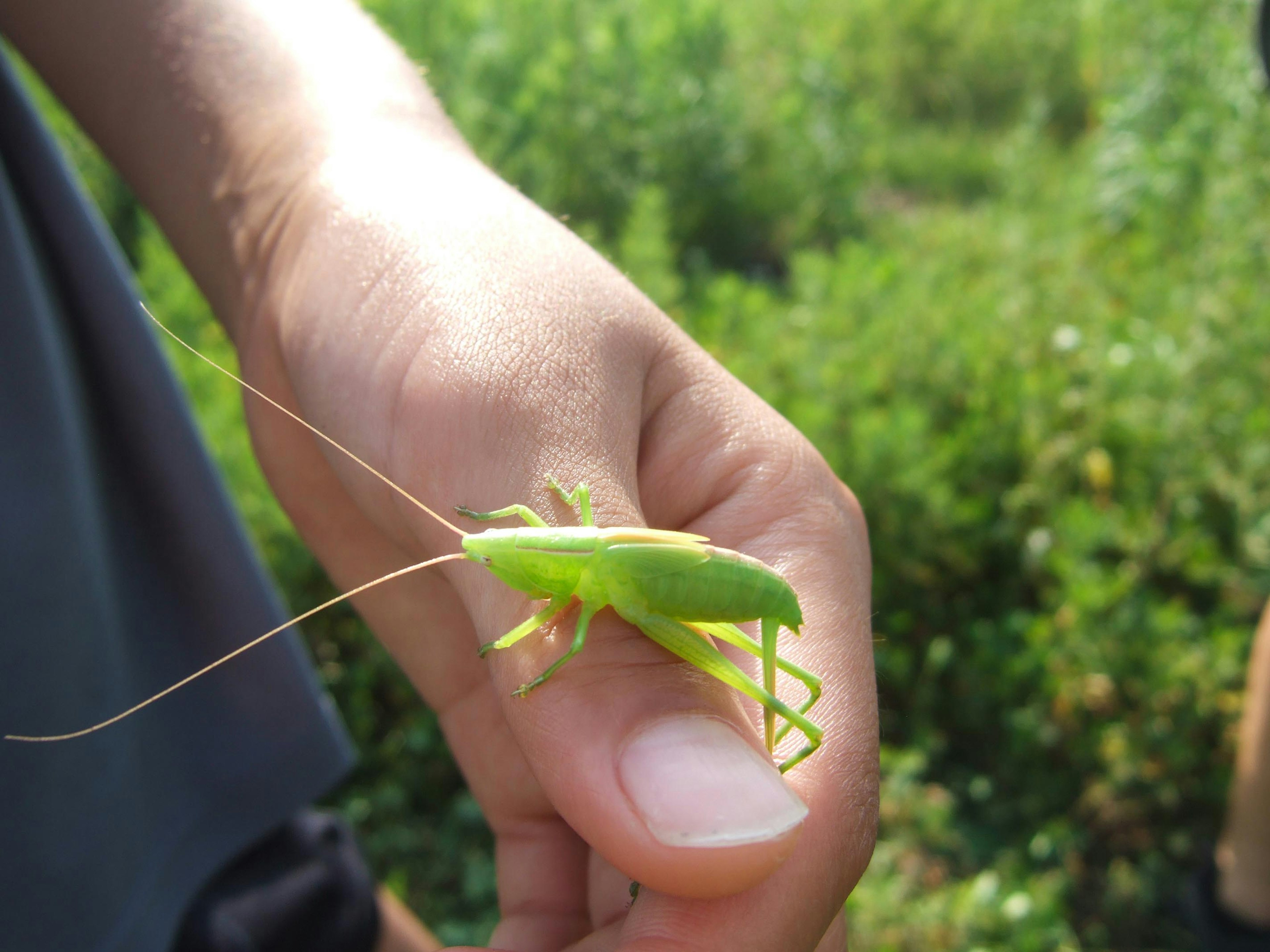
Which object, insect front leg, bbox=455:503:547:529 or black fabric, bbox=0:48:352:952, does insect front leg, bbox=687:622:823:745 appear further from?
black fabric, bbox=0:48:352:952

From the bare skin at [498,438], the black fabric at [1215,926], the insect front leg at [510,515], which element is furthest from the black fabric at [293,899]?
the black fabric at [1215,926]

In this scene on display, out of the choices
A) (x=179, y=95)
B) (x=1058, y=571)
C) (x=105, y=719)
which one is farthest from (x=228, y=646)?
(x=1058, y=571)

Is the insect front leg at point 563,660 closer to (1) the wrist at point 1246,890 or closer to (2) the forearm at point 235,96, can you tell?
(2) the forearm at point 235,96

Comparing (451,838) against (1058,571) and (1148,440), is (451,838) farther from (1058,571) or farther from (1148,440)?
(1148,440)

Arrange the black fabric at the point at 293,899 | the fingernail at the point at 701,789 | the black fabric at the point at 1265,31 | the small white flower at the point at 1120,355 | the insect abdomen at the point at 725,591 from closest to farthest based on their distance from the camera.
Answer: the fingernail at the point at 701,789 < the insect abdomen at the point at 725,591 < the black fabric at the point at 293,899 < the black fabric at the point at 1265,31 < the small white flower at the point at 1120,355

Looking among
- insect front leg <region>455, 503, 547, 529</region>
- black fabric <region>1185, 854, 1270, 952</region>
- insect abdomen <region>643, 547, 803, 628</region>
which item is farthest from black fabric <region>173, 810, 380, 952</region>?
black fabric <region>1185, 854, 1270, 952</region>

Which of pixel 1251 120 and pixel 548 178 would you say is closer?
pixel 1251 120
